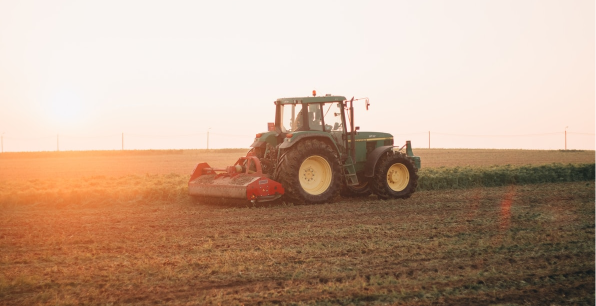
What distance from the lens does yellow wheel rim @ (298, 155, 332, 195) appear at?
42.8 feet

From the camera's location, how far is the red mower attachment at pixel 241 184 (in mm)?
12164

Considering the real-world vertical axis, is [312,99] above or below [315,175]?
above

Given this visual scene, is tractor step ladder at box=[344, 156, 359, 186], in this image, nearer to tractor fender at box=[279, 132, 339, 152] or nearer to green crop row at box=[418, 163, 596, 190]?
tractor fender at box=[279, 132, 339, 152]

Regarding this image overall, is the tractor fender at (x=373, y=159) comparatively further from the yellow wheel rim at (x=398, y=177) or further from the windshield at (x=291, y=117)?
the windshield at (x=291, y=117)

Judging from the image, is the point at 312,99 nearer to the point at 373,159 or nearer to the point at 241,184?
the point at 373,159

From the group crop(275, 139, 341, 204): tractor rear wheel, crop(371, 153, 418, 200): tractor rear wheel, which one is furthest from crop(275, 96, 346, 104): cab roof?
crop(371, 153, 418, 200): tractor rear wheel

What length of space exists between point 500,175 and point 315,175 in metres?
7.57

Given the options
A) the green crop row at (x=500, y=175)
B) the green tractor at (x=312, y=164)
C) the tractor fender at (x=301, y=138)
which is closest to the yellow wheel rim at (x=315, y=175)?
the green tractor at (x=312, y=164)

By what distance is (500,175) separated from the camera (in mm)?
18234

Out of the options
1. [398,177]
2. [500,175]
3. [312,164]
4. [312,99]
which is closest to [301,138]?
[312,164]

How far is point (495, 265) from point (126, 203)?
9197 mm

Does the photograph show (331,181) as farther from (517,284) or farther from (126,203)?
(517,284)

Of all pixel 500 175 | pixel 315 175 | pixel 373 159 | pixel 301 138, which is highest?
pixel 301 138

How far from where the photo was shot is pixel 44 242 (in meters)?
8.38
